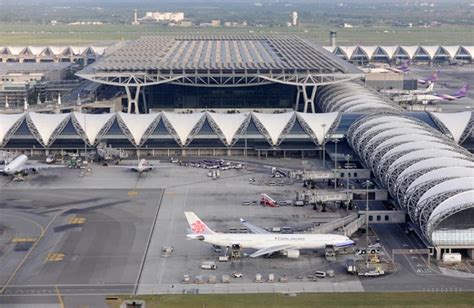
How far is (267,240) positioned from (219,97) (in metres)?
58.9

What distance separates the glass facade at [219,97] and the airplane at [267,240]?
5786cm

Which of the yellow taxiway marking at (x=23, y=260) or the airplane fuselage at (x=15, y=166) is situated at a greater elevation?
the airplane fuselage at (x=15, y=166)

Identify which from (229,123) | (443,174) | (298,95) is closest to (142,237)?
(443,174)

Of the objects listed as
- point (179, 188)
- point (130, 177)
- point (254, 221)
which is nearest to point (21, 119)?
point (130, 177)

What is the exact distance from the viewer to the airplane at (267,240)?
59.5m

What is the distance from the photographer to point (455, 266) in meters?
57.7

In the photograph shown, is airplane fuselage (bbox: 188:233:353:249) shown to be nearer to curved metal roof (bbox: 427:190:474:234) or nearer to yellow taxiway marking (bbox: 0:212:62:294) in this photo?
curved metal roof (bbox: 427:190:474:234)

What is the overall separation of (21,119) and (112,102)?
72.8 feet

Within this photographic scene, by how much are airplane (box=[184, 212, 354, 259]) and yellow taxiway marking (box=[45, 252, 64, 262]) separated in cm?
906

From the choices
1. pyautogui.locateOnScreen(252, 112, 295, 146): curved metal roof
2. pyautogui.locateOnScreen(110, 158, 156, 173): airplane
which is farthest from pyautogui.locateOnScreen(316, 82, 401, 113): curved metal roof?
pyautogui.locateOnScreen(110, 158, 156, 173): airplane

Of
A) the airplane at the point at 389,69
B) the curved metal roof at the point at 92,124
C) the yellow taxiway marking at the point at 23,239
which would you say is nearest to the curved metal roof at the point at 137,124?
the curved metal roof at the point at 92,124

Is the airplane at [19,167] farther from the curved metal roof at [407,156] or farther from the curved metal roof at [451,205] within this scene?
the curved metal roof at [451,205]

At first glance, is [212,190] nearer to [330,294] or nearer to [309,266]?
[309,266]

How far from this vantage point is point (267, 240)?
59.6m
